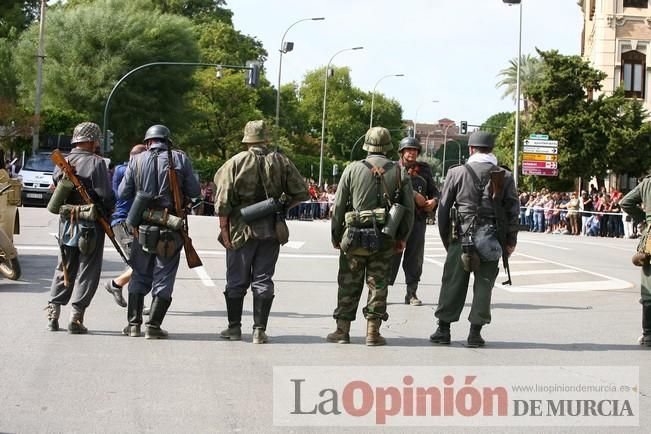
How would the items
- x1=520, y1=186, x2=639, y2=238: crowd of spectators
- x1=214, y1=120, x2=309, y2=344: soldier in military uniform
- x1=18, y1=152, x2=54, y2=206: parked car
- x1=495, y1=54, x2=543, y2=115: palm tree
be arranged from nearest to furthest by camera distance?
1. x1=214, y1=120, x2=309, y2=344: soldier in military uniform
2. x1=18, y1=152, x2=54, y2=206: parked car
3. x1=520, y1=186, x2=639, y2=238: crowd of spectators
4. x1=495, y1=54, x2=543, y2=115: palm tree

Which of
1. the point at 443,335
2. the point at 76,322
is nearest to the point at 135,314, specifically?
the point at 76,322

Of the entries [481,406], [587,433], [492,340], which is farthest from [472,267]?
[587,433]

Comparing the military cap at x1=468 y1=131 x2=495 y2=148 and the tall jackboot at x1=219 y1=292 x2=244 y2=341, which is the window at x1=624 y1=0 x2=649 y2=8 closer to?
the military cap at x1=468 y1=131 x2=495 y2=148

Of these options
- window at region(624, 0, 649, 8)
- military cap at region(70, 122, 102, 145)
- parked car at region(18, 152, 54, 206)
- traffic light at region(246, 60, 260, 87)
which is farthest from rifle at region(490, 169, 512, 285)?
window at region(624, 0, 649, 8)

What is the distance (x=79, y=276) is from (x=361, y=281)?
2.39m

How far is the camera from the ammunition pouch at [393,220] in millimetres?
9008

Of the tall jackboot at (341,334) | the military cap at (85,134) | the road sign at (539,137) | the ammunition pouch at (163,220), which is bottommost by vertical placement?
the tall jackboot at (341,334)

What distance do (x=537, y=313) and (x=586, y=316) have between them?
525 millimetres

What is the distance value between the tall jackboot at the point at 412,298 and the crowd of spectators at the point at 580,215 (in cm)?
2293

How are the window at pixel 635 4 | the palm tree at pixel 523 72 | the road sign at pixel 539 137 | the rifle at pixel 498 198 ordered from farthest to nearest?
1. the palm tree at pixel 523 72
2. the window at pixel 635 4
3. the road sign at pixel 539 137
4. the rifle at pixel 498 198

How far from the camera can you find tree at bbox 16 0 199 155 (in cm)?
5566

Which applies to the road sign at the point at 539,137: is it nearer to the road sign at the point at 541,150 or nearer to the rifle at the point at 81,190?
the road sign at the point at 541,150

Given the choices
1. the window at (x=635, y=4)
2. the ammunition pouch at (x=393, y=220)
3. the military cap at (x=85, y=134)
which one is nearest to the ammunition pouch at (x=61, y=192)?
the military cap at (x=85, y=134)

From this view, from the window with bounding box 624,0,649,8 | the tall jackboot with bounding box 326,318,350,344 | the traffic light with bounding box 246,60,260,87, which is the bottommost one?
the tall jackboot with bounding box 326,318,350,344
